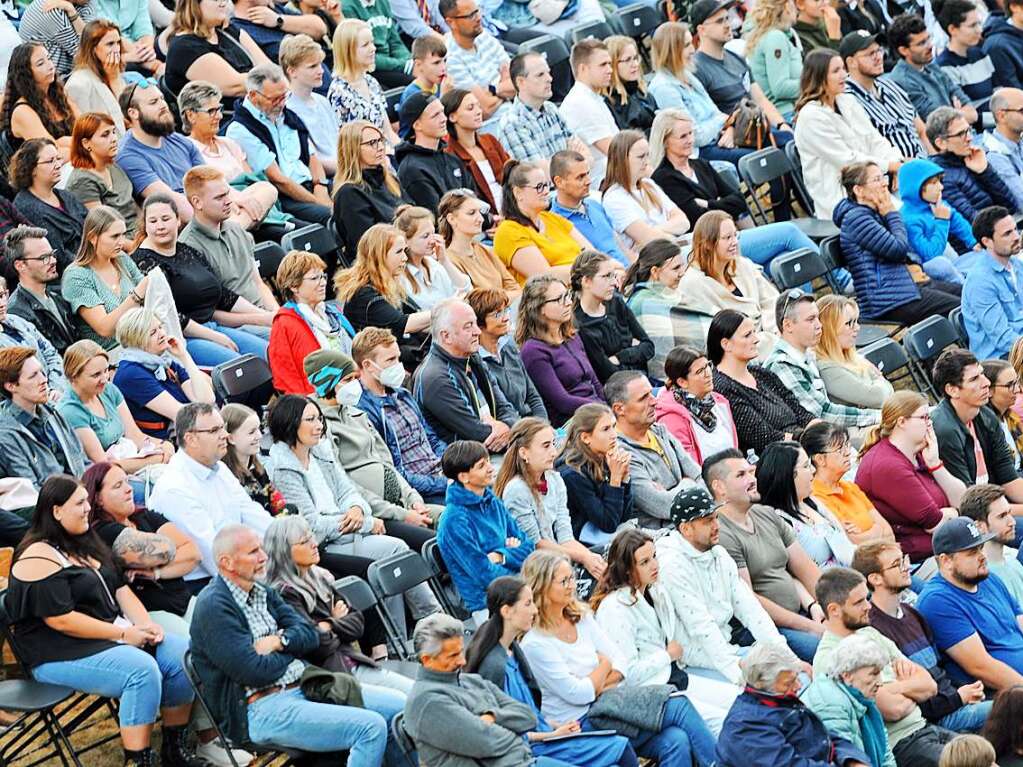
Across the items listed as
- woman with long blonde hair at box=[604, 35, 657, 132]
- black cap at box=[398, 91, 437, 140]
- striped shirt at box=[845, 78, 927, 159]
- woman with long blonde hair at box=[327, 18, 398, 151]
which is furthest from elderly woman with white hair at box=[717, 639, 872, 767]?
striped shirt at box=[845, 78, 927, 159]

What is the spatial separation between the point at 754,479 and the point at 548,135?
12.4 feet

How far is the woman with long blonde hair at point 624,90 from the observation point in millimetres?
11945

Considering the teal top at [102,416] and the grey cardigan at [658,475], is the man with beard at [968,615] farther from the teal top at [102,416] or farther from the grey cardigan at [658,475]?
the teal top at [102,416]

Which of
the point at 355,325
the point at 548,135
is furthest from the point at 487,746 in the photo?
the point at 548,135

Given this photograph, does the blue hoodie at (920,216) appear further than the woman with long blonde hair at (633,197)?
Yes

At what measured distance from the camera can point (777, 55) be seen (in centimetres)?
1280

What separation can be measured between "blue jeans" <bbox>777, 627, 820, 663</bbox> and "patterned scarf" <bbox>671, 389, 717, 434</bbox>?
1.27 meters

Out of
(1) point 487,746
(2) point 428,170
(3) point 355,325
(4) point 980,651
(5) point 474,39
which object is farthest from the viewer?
(5) point 474,39

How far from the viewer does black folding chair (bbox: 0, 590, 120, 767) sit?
7.09m

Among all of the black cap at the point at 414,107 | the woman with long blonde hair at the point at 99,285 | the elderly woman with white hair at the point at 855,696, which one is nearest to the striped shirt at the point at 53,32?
the black cap at the point at 414,107

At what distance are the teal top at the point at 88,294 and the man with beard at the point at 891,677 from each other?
3.33 m

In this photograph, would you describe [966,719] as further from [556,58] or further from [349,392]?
[556,58]

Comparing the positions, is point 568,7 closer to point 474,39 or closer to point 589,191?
point 474,39

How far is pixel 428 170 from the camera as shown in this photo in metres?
10.7
